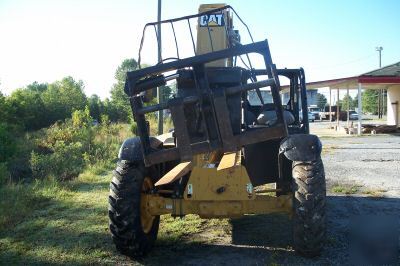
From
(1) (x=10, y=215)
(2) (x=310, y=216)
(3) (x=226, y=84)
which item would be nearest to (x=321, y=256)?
(2) (x=310, y=216)

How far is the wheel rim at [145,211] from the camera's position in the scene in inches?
208

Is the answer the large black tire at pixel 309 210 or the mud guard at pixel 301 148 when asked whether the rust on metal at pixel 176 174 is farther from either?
the large black tire at pixel 309 210

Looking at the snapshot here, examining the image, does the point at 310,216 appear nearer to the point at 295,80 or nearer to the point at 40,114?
the point at 295,80

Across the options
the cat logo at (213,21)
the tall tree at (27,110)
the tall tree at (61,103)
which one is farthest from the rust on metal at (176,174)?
the tall tree at (61,103)

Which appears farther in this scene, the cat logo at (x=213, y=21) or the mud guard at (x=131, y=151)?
the cat logo at (x=213, y=21)

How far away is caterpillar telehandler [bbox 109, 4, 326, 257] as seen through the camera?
4.44 metres

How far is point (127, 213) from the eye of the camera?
16.5 ft

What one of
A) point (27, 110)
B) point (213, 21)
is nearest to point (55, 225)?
point (213, 21)

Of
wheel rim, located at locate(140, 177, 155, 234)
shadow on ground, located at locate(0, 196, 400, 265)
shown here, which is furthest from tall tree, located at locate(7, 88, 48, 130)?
wheel rim, located at locate(140, 177, 155, 234)

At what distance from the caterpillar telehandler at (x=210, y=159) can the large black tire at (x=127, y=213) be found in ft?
0.04

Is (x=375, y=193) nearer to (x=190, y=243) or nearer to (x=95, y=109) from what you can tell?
(x=190, y=243)

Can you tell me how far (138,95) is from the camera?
4637 millimetres

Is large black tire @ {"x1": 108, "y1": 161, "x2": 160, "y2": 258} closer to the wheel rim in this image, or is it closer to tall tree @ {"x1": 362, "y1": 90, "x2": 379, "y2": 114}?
the wheel rim

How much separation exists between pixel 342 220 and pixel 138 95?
3745 mm
